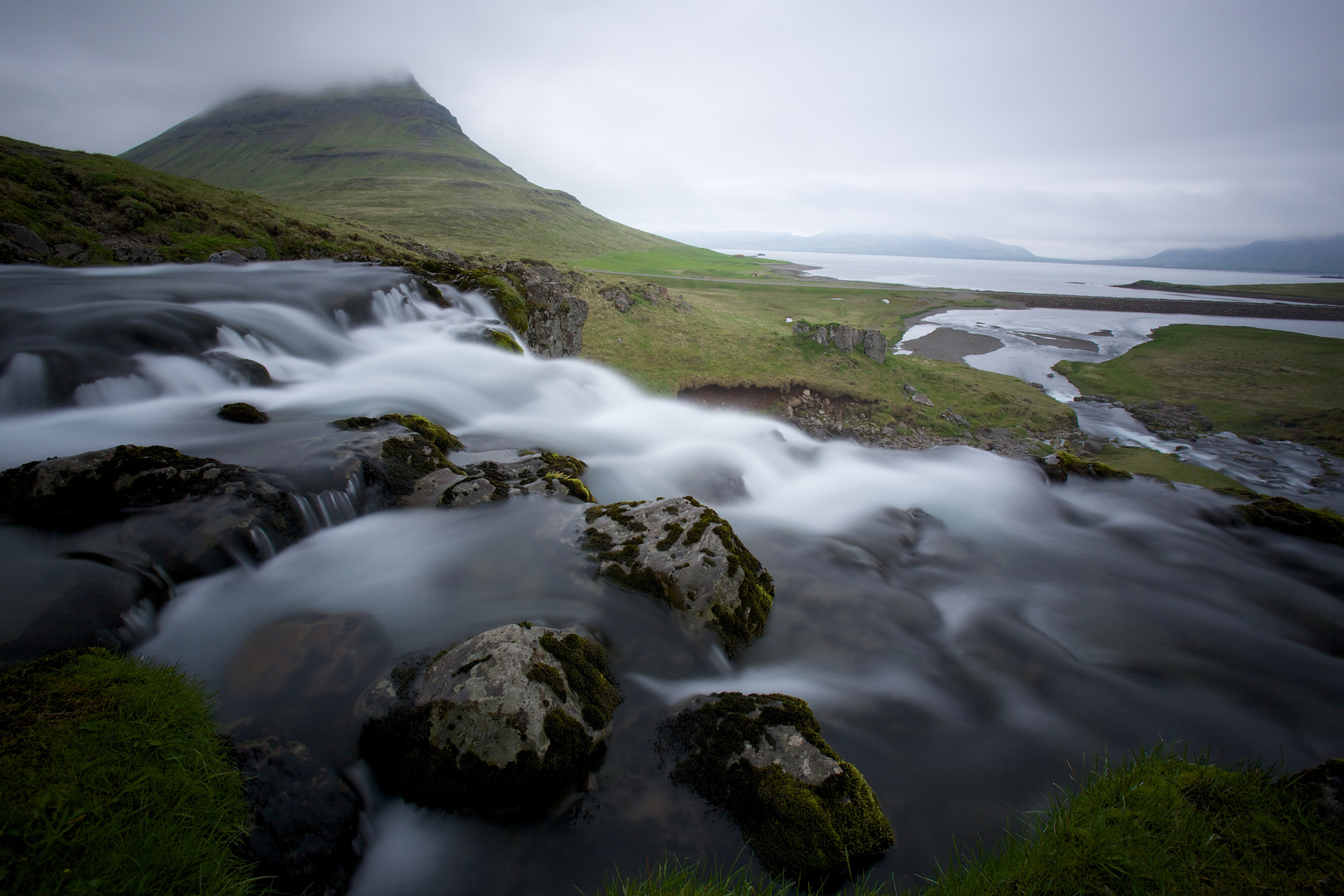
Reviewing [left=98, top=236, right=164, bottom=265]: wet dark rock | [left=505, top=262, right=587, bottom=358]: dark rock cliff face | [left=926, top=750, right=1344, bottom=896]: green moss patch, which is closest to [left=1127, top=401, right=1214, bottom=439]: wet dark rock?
[left=505, top=262, right=587, bottom=358]: dark rock cliff face

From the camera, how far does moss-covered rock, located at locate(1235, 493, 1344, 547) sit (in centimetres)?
1094

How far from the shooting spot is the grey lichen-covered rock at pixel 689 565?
6.55 meters

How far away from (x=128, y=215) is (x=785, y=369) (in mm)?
32029

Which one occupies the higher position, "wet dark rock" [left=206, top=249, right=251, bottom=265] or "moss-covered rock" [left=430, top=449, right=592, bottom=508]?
"wet dark rock" [left=206, top=249, right=251, bottom=265]

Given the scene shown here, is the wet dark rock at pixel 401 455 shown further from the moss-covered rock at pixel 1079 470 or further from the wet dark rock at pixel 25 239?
the wet dark rock at pixel 25 239

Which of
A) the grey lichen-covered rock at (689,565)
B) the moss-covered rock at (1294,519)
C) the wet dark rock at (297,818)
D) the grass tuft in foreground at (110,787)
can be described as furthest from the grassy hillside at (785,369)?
the grass tuft in foreground at (110,787)

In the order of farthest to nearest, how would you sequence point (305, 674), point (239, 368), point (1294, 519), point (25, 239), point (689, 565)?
point (25, 239), point (239, 368), point (1294, 519), point (689, 565), point (305, 674)

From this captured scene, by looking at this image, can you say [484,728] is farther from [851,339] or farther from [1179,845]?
[851,339]

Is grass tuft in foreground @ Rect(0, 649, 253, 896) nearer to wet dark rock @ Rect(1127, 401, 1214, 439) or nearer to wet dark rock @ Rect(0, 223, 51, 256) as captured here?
wet dark rock @ Rect(0, 223, 51, 256)

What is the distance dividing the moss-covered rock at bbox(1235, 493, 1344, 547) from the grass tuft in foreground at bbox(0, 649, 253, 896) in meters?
18.3

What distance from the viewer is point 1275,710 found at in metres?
6.77

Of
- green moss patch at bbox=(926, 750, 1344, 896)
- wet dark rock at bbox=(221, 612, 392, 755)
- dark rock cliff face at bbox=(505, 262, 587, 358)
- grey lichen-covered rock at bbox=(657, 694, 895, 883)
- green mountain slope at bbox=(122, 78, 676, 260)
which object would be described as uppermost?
green mountain slope at bbox=(122, 78, 676, 260)

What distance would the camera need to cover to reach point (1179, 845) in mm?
3422

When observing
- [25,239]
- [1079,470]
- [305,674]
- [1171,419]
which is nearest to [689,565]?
[305,674]
